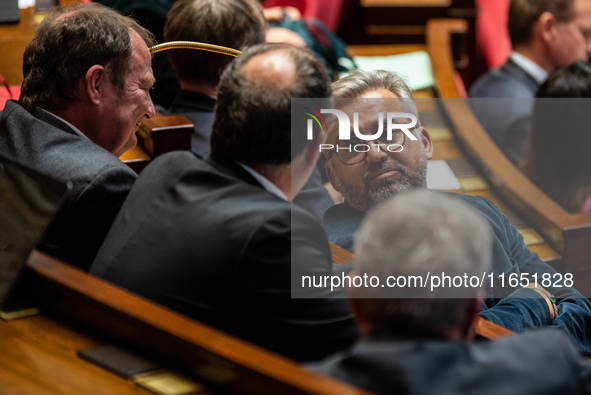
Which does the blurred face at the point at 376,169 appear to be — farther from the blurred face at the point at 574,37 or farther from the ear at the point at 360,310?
the blurred face at the point at 574,37

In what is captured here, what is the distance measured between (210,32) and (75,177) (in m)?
0.83

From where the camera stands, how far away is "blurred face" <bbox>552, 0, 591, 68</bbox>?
3.11 m

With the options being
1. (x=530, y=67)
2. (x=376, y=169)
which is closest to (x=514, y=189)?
(x=530, y=67)

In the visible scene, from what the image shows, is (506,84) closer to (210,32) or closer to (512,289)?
(210,32)

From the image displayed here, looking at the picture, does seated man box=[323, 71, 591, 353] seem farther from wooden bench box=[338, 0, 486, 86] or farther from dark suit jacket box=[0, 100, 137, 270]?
wooden bench box=[338, 0, 486, 86]

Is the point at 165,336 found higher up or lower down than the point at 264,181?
A: lower down

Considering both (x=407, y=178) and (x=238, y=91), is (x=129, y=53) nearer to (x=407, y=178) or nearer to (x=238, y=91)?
(x=238, y=91)

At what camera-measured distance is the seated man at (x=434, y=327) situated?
0.74 meters

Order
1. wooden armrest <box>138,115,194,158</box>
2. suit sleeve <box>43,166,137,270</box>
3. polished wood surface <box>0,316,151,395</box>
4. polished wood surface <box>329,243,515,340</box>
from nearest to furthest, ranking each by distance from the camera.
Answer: polished wood surface <box>0,316,151,395</box>
polished wood surface <box>329,243,515,340</box>
suit sleeve <box>43,166,137,270</box>
wooden armrest <box>138,115,194,158</box>

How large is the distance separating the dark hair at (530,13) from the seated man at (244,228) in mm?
2237

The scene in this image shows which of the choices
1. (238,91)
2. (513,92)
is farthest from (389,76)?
(513,92)

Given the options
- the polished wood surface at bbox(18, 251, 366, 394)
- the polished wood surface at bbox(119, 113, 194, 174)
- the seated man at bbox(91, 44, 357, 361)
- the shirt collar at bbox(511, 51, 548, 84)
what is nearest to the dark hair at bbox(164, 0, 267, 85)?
the polished wood surface at bbox(119, 113, 194, 174)

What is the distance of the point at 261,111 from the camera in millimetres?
1093

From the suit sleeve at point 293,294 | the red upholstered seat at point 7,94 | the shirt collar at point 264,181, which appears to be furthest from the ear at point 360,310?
the red upholstered seat at point 7,94
